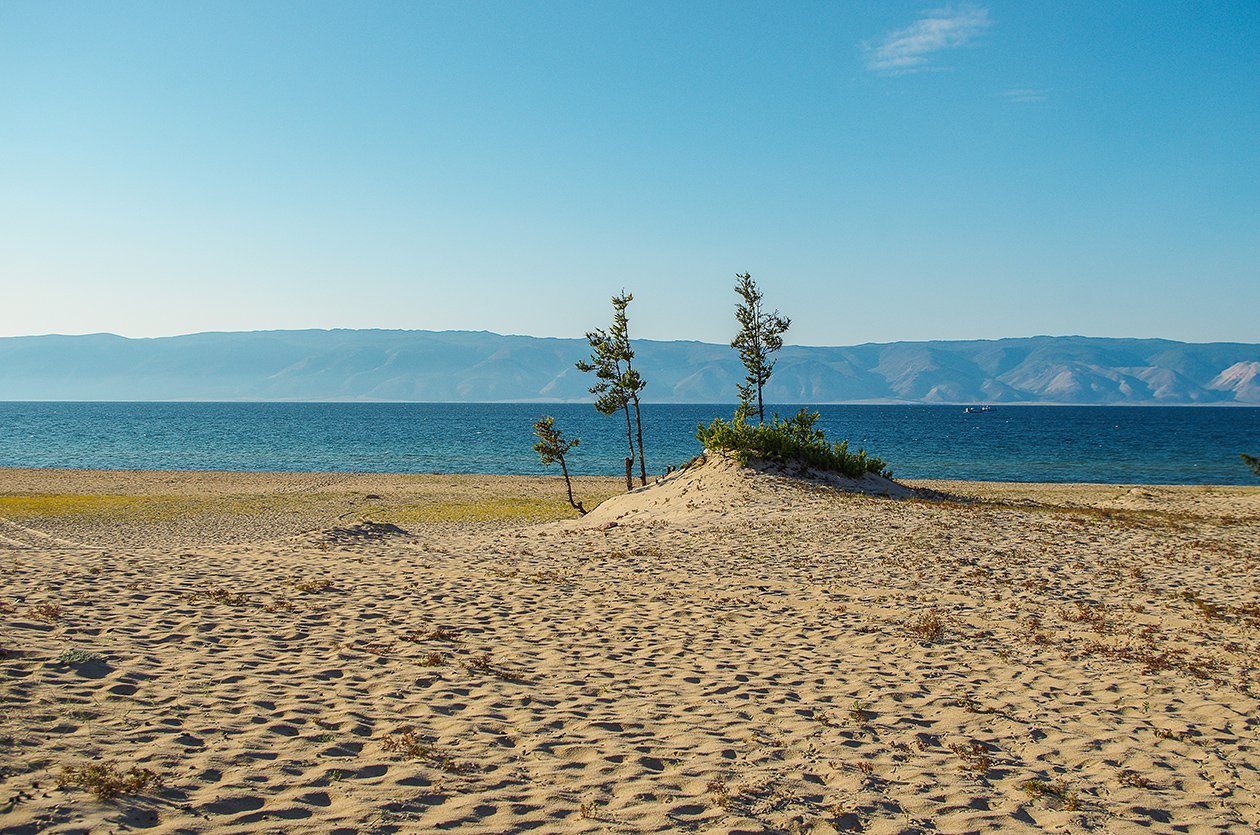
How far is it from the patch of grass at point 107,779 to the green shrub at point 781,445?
23076 millimetres

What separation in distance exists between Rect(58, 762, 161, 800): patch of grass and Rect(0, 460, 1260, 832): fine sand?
0.03m

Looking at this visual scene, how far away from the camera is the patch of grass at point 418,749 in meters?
6.59

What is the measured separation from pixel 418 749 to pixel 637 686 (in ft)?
9.62

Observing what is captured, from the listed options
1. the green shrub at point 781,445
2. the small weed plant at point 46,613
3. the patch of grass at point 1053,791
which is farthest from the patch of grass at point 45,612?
the green shrub at point 781,445

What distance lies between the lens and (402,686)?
335 inches

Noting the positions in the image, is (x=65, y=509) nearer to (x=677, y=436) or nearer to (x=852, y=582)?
(x=852, y=582)

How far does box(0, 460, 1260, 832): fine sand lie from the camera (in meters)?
6.13

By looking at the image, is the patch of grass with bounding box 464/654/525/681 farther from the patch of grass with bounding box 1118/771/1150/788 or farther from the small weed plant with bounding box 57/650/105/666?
the patch of grass with bounding box 1118/771/1150/788

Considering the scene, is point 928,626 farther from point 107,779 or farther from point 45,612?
point 45,612

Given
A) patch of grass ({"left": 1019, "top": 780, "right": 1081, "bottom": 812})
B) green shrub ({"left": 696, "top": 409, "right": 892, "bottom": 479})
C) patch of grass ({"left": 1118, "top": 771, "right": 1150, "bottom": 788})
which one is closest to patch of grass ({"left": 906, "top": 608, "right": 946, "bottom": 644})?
patch of grass ({"left": 1118, "top": 771, "right": 1150, "bottom": 788})

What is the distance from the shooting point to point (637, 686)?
9109mm

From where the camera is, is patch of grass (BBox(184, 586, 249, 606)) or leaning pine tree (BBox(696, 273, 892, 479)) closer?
patch of grass (BBox(184, 586, 249, 606))

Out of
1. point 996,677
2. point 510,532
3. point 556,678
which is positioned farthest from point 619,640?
point 510,532

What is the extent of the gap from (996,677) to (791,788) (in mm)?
4514
